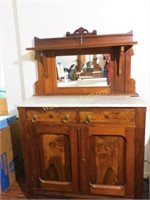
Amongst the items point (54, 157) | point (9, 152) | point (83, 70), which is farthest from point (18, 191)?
point (83, 70)

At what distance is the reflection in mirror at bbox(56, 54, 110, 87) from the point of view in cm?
175

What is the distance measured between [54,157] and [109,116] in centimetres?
60

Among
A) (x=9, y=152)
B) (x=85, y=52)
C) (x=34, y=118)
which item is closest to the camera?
(x=34, y=118)

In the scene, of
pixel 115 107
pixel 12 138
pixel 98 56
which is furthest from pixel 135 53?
pixel 12 138

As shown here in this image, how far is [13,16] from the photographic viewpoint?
186 centimetres

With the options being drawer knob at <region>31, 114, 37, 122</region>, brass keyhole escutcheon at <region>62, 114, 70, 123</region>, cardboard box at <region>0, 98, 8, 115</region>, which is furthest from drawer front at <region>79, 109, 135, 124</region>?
cardboard box at <region>0, 98, 8, 115</region>

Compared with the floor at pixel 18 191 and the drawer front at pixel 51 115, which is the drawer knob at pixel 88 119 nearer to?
the drawer front at pixel 51 115

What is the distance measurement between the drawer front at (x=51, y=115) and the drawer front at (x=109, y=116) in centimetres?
8

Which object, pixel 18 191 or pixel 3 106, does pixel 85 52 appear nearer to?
pixel 3 106

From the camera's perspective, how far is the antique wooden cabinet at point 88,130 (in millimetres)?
1417

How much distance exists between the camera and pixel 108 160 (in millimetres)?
1482

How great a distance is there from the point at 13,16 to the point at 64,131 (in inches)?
51.2

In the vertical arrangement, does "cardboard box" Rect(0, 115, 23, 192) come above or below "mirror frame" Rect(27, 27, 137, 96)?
below

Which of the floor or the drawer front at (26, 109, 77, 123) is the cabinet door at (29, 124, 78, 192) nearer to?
the drawer front at (26, 109, 77, 123)
